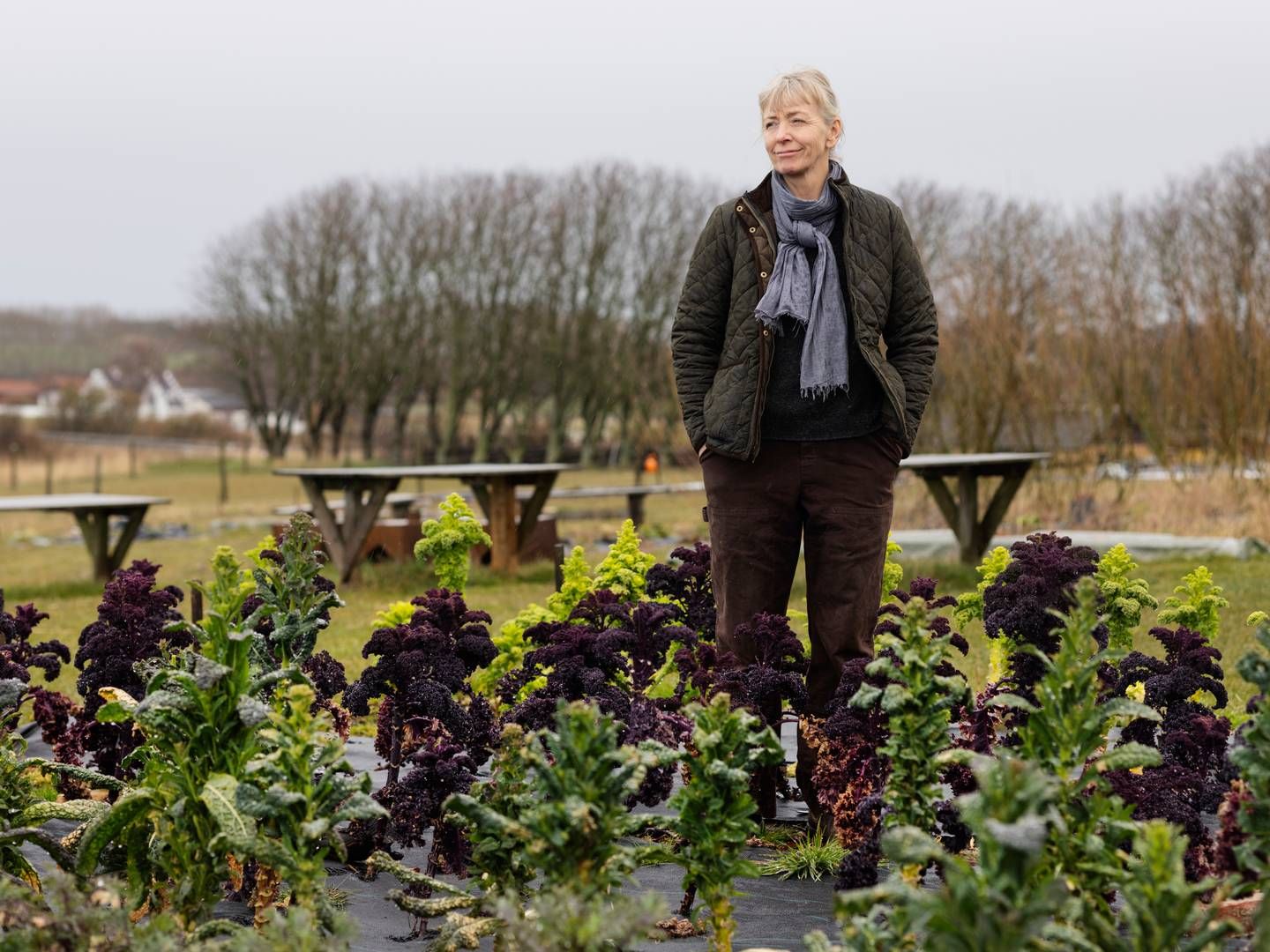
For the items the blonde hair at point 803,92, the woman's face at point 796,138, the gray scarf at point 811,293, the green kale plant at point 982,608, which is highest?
the blonde hair at point 803,92

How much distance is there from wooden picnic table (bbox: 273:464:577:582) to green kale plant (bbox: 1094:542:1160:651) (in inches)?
287

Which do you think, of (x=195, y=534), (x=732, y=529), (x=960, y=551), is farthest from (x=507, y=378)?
(x=732, y=529)

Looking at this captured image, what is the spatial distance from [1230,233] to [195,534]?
85.9 feet

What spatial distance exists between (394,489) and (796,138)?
787cm

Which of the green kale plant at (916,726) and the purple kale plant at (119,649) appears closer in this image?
the green kale plant at (916,726)

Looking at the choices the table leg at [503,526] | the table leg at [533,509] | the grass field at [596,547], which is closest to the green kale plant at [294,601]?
the grass field at [596,547]

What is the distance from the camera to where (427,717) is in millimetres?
3693

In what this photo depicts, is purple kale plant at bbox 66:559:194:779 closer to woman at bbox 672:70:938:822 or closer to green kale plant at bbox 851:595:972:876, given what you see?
woman at bbox 672:70:938:822

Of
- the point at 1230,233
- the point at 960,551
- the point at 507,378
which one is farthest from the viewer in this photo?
the point at 507,378

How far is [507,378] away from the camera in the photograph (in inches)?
1729

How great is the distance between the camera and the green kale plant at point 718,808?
2.78 m

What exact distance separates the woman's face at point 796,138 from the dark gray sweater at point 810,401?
0.24 metres

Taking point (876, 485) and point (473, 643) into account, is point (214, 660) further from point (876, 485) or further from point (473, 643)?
point (876, 485)

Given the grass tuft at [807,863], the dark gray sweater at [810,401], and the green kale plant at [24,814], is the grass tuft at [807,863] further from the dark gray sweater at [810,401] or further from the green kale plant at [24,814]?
the green kale plant at [24,814]
